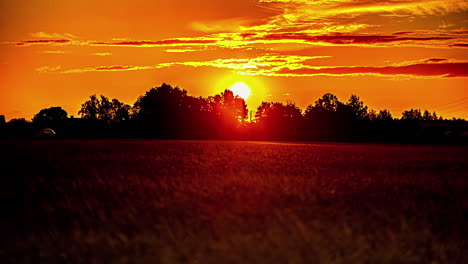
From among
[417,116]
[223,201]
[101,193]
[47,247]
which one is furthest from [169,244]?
[417,116]

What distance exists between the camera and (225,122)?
438 feet

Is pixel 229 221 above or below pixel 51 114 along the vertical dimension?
below

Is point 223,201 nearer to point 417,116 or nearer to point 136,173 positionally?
point 136,173

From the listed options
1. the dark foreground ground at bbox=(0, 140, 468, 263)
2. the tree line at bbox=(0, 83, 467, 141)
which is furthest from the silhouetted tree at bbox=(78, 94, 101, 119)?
the dark foreground ground at bbox=(0, 140, 468, 263)

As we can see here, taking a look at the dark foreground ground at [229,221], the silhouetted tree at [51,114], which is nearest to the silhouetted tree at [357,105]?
the silhouetted tree at [51,114]

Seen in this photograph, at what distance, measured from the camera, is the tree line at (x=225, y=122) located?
8512 cm

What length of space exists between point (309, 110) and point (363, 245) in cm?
13893

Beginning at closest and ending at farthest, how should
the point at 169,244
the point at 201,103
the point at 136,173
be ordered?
the point at 169,244 < the point at 136,173 < the point at 201,103

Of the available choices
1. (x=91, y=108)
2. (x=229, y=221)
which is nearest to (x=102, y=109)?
(x=91, y=108)

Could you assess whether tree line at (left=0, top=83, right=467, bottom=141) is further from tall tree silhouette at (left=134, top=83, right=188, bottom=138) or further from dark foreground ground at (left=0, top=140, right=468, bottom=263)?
dark foreground ground at (left=0, top=140, right=468, bottom=263)

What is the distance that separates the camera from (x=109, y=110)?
159 m

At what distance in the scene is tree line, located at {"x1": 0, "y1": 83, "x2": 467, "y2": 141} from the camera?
85.1 meters

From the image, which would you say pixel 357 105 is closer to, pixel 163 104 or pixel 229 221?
pixel 163 104

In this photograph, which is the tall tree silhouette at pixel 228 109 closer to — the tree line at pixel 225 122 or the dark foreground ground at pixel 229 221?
the tree line at pixel 225 122
